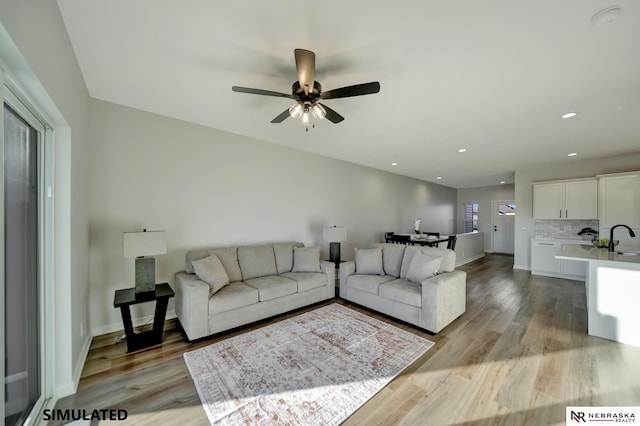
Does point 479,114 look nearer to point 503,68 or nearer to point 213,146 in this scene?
point 503,68

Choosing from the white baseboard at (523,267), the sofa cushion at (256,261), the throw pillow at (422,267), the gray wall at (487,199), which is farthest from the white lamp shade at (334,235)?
the gray wall at (487,199)

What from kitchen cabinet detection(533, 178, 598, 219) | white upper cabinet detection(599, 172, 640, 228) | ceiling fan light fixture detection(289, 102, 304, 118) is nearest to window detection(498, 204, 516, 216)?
kitchen cabinet detection(533, 178, 598, 219)

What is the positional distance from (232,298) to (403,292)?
2152 millimetres

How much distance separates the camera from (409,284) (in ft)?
10.9

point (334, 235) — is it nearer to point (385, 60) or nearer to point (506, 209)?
point (385, 60)

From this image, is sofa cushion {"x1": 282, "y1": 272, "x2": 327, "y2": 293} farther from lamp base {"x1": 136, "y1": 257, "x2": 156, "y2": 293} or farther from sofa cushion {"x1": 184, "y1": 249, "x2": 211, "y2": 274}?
lamp base {"x1": 136, "y1": 257, "x2": 156, "y2": 293}

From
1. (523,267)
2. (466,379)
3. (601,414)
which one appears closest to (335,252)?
(466,379)

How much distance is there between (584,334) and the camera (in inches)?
113

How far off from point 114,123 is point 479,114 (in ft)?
14.8

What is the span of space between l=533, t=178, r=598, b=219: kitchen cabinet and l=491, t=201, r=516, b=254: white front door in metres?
3.25

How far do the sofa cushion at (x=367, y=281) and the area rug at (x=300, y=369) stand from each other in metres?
0.47

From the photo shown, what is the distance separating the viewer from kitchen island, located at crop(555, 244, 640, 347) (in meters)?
2.65

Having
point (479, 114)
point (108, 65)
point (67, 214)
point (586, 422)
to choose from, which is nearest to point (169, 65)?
point (108, 65)

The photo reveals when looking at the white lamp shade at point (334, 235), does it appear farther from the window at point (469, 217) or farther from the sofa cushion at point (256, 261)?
the window at point (469, 217)
